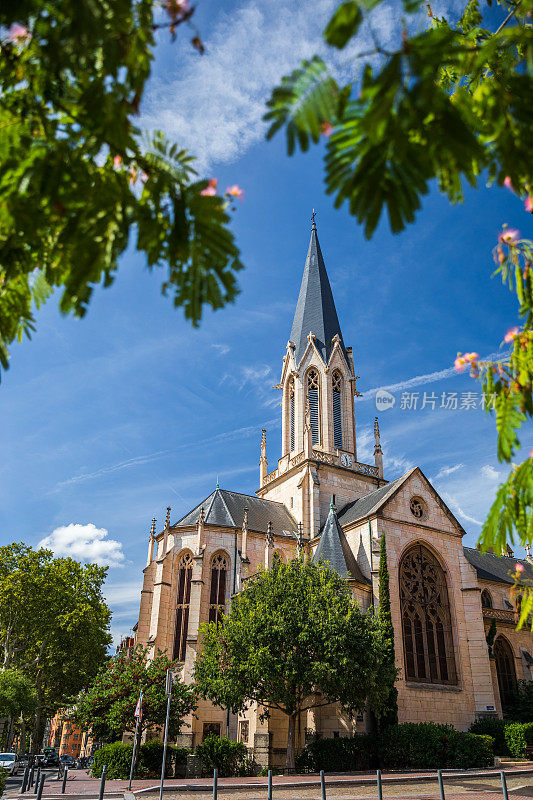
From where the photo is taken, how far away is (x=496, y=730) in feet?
93.2

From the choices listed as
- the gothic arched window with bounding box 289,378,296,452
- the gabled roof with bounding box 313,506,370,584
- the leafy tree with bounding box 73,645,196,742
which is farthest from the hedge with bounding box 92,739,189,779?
the gothic arched window with bounding box 289,378,296,452

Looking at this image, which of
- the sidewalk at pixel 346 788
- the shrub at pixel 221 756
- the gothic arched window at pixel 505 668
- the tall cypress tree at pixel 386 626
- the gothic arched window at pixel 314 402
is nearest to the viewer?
the sidewalk at pixel 346 788

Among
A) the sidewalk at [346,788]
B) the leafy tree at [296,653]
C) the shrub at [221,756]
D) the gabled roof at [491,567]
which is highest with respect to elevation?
the gabled roof at [491,567]

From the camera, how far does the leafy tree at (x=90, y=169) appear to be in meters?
2.87

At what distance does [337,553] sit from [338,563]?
63 cm

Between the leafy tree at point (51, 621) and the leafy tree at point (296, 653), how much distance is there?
1758cm

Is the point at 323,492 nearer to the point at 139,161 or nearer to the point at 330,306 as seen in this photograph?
the point at 330,306

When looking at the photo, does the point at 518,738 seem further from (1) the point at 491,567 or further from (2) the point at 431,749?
(1) the point at 491,567

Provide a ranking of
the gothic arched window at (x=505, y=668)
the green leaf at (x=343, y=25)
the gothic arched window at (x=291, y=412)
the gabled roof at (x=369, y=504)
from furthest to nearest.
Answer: the gothic arched window at (x=291, y=412), the gothic arched window at (x=505, y=668), the gabled roof at (x=369, y=504), the green leaf at (x=343, y=25)

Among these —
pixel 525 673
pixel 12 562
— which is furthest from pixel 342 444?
pixel 12 562

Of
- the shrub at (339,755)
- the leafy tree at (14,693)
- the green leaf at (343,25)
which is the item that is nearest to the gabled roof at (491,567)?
the shrub at (339,755)

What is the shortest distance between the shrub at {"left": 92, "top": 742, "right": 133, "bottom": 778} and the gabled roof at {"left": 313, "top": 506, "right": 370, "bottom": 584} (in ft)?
38.0

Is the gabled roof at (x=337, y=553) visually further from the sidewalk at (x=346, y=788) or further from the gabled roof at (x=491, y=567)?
the gabled roof at (x=491, y=567)

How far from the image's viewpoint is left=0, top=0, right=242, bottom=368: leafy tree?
287cm
